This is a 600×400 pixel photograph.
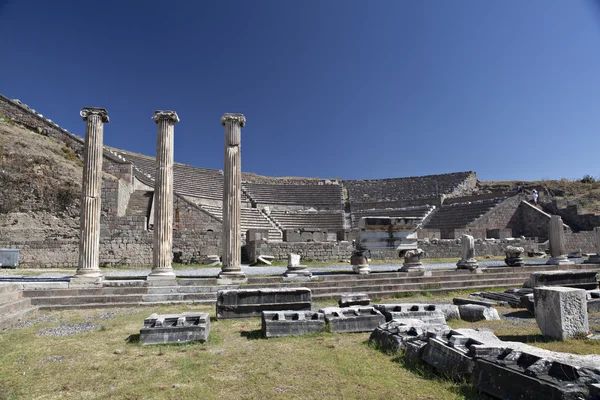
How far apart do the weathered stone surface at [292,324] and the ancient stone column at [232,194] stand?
4926mm

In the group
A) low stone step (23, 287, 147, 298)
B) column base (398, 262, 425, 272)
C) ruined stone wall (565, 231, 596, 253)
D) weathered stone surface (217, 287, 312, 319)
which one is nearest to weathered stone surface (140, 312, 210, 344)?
weathered stone surface (217, 287, 312, 319)

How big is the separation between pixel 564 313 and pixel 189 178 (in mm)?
32532

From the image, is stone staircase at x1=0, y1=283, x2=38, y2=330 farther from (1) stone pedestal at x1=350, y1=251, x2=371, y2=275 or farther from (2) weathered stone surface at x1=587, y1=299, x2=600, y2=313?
(2) weathered stone surface at x1=587, y1=299, x2=600, y2=313

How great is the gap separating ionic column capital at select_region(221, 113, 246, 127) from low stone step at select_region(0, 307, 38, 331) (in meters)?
7.58

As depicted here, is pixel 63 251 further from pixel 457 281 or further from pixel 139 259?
pixel 457 281

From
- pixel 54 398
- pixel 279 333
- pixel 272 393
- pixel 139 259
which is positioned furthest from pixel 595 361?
pixel 139 259

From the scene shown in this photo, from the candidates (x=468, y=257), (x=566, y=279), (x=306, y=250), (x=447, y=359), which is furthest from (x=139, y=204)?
(x=447, y=359)

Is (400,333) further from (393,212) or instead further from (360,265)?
(393,212)

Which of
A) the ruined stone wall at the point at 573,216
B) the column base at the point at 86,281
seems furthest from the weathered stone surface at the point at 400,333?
the ruined stone wall at the point at 573,216

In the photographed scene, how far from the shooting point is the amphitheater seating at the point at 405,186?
41906 millimetres

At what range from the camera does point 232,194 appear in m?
11.9

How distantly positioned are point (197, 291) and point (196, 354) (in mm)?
5106

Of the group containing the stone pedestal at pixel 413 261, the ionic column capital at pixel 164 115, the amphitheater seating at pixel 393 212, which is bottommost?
the stone pedestal at pixel 413 261

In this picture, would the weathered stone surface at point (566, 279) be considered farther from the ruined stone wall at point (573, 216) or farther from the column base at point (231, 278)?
the ruined stone wall at point (573, 216)
